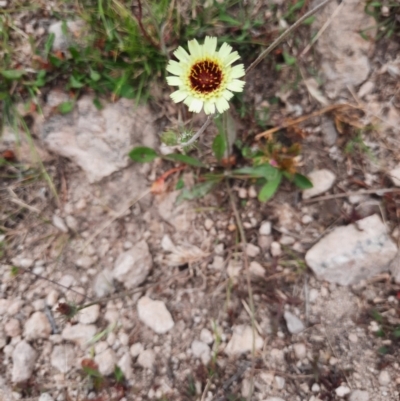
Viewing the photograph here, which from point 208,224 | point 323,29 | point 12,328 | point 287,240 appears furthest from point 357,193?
point 12,328

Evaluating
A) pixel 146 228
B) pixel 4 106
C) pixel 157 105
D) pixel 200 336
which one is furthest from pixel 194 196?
pixel 4 106

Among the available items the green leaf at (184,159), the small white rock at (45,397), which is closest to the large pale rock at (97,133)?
the green leaf at (184,159)

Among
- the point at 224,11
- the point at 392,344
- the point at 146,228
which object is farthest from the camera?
the point at 146,228

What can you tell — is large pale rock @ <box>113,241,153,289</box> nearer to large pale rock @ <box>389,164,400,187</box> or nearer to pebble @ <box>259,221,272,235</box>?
pebble @ <box>259,221,272,235</box>

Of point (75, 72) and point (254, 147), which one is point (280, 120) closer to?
point (254, 147)

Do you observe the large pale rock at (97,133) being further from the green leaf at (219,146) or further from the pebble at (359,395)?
the pebble at (359,395)

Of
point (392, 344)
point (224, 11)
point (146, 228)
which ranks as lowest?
point (392, 344)

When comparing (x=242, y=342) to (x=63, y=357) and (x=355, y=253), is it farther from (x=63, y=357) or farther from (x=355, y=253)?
(x=63, y=357)
